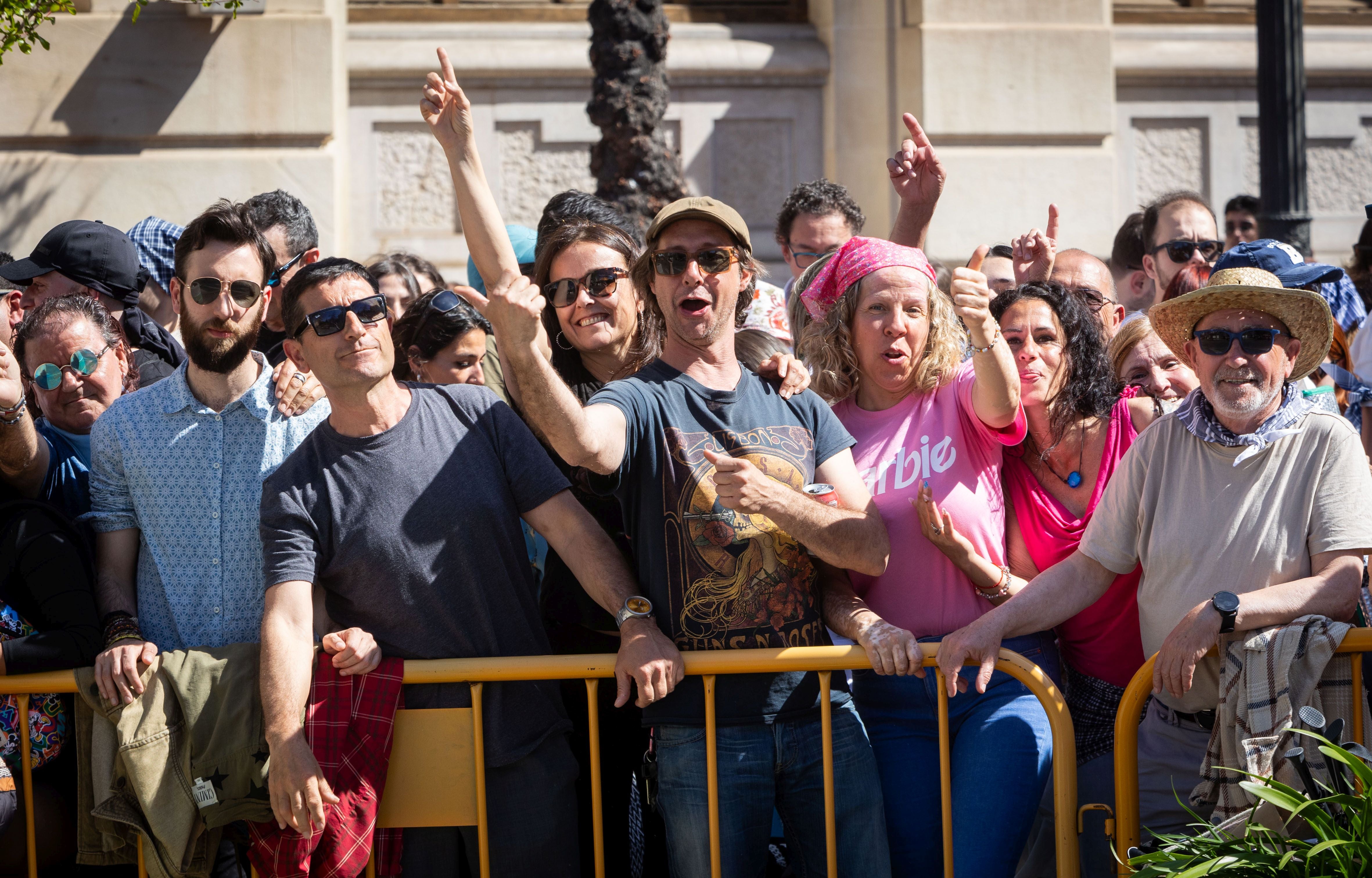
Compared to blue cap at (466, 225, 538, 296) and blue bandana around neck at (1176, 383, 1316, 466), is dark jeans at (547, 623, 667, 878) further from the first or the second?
blue bandana around neck at (1176, 383, 1316, 466)

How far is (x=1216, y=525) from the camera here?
10.2ft

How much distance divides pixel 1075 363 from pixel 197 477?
2.68 metres

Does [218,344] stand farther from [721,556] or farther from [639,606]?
[721,556]

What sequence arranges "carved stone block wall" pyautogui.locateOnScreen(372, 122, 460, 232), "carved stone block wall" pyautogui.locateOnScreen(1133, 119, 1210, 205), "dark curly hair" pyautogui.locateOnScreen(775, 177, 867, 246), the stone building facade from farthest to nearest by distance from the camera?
"carved stone block wall" pyautogui.locateOnScreen(1133, 119, 1210, 205) < "carved stone block wall" pyautogui.locateOnScreen(372, 122, 460, 232) < the stone building facade < "dark curly hair" pyautogui.locateOnScreen(775, 177, 867, 246)

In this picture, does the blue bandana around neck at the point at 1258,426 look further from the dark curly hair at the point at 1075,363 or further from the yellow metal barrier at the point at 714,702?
the yellow metal barrier at the point at 714,702

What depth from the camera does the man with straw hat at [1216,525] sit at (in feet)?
9.82

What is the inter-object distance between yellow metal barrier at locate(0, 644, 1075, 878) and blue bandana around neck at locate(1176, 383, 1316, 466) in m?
0.77

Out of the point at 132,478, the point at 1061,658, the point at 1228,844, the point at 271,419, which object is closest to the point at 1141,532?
the point at 1061,658

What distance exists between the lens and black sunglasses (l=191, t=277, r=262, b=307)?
3.55m

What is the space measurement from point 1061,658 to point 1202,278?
262 centimetres

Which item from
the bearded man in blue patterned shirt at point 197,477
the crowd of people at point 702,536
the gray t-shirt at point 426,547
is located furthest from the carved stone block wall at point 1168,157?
the bearded man in blue patterned shirt at point 197,477

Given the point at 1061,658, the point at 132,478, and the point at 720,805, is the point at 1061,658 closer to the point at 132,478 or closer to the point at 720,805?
the point at 720,805

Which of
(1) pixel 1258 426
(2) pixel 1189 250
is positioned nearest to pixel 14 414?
(1) pixel 1258 426

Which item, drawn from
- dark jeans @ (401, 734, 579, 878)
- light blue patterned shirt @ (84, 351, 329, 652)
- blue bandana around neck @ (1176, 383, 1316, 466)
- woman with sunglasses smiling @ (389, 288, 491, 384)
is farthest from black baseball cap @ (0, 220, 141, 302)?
blue bandana around neck @ (1176, 383, 1316, 466)
